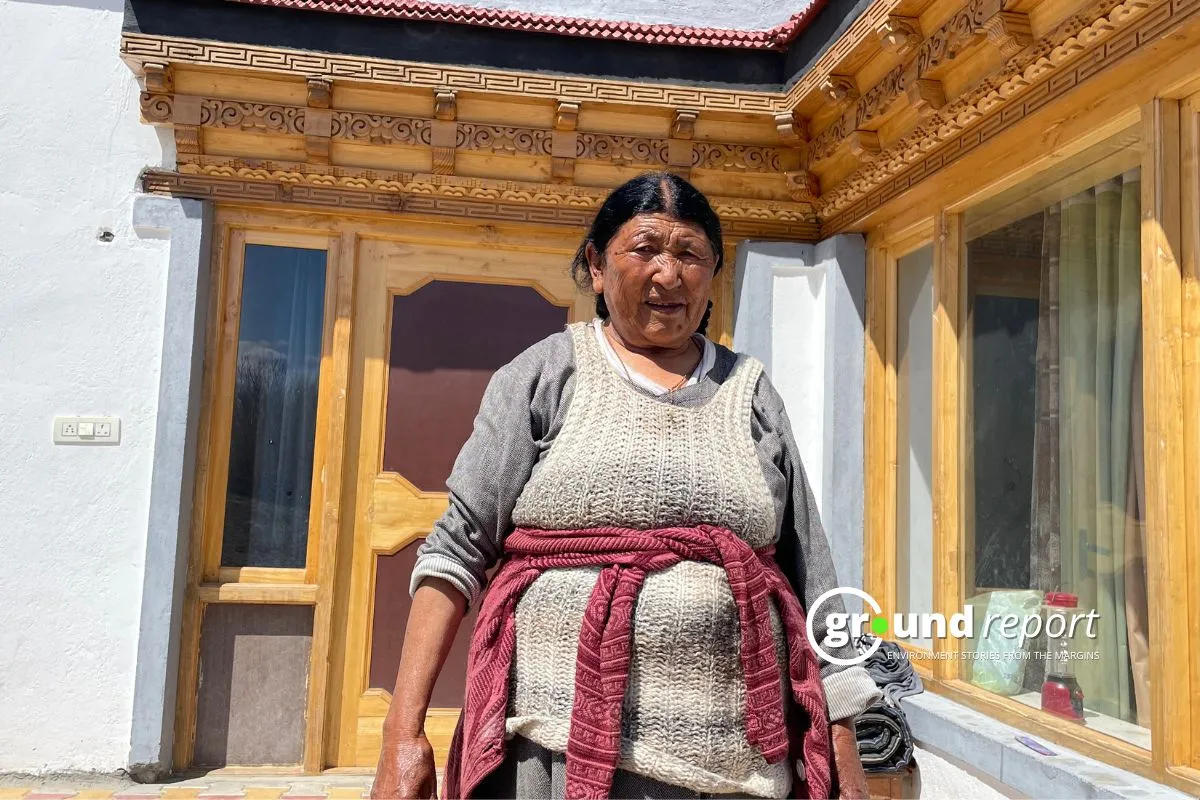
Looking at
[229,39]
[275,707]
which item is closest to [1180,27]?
[229,39]

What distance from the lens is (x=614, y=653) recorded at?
142 centimetres

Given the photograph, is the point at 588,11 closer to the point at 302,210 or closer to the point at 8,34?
the point at 302,210

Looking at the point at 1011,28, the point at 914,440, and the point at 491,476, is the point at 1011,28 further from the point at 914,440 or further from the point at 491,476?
the point at 491,476

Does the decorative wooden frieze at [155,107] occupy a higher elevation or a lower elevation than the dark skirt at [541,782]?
higher

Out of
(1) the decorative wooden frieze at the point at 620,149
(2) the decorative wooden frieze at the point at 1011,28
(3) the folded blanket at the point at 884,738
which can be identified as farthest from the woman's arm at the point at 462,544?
(1) the decorative wooden frieze at the point at 620,149

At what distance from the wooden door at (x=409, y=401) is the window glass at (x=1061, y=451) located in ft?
6.44

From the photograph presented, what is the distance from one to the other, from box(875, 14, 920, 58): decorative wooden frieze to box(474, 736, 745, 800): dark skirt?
8.65 ft

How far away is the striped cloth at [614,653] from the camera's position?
141 centimetres

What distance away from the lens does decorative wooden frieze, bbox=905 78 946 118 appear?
320 centimetres

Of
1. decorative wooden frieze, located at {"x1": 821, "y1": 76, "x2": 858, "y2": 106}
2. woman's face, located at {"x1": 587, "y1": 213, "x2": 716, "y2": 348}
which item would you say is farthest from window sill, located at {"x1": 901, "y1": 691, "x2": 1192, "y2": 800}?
decorative wooden frieze, located at {"x1": 821, "y1": 76, "x2": 858, "y2": 106}

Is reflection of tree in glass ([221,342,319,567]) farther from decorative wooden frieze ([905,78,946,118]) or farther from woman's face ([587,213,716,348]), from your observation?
woman's face ([587,213,716,348])

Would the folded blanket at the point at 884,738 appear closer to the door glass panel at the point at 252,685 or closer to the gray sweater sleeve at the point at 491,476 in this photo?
the gray sweater sleeve at the point at 491,476

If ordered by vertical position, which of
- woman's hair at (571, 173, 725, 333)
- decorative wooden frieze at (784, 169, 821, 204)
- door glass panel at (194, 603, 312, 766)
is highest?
decorative wooden frieze at (784, 169, 821, 204)

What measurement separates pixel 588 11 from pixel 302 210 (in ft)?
6.05
